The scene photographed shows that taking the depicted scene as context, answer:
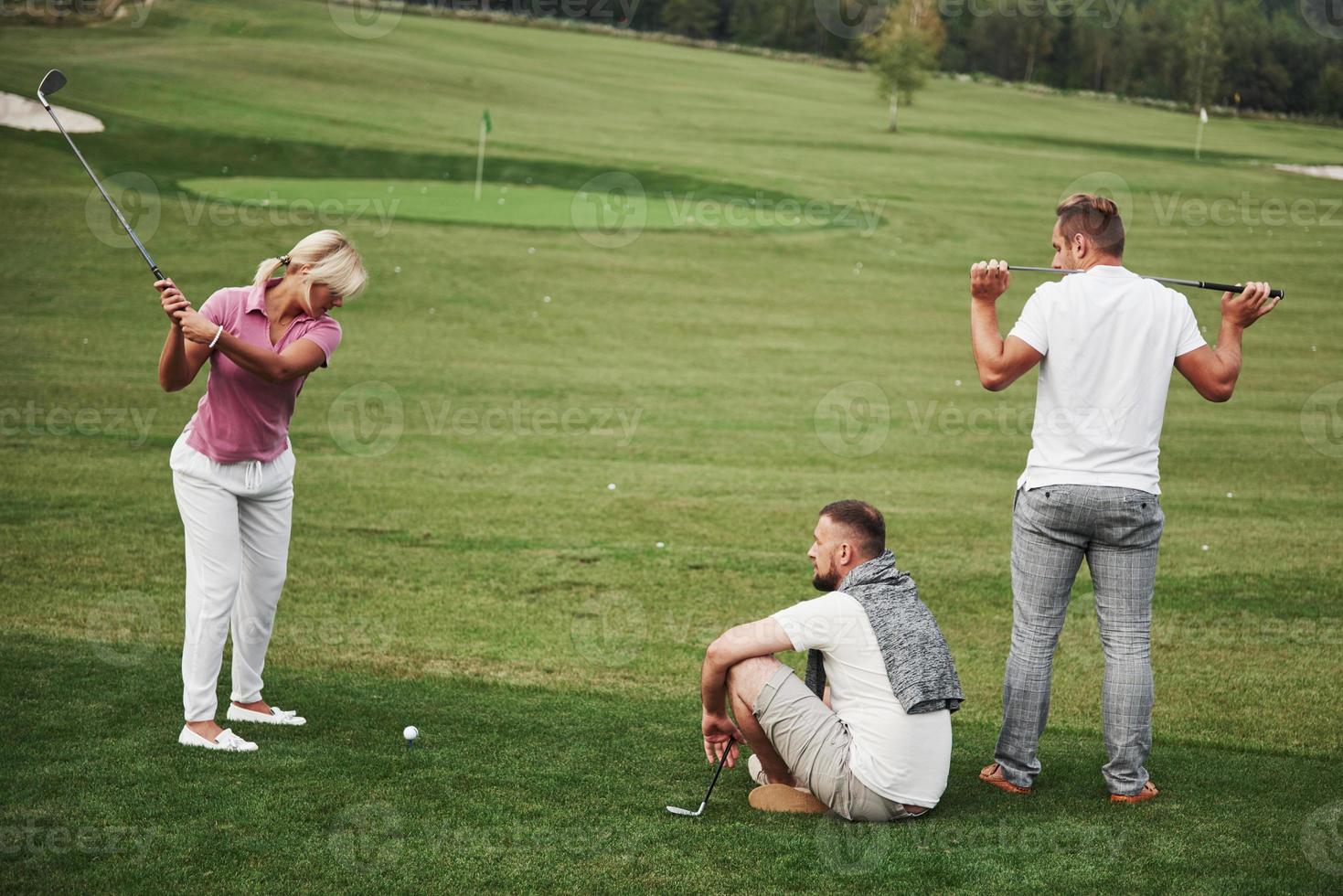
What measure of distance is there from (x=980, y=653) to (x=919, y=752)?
3155 mm

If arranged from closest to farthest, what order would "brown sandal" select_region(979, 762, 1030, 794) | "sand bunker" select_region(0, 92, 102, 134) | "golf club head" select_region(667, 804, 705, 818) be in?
"golf club head" select_region(667, 804, 705, 818)
"brown sandal" select_region(979, 762, 1030, 794)
"sand bunker" select_region(0, 92, 102, 134)

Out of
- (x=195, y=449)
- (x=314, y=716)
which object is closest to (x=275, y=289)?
(x=195, y=449)

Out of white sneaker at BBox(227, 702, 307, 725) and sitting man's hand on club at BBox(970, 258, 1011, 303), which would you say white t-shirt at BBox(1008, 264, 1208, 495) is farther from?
white sneaker at BBox(227, 702, 307, 725)

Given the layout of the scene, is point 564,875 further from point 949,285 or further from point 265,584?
point 949,285

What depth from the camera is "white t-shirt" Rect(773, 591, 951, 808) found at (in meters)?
4.88

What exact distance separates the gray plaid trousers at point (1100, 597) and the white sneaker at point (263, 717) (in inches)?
131

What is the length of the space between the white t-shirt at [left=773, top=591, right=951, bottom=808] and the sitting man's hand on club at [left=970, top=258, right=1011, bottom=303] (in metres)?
1.34

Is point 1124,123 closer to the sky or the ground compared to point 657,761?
closer to the sky

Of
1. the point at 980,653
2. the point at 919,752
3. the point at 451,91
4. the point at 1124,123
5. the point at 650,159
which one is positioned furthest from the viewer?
the point at 1124,123

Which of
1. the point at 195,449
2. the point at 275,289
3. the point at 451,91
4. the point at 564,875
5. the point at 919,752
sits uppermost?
the point at 451,91

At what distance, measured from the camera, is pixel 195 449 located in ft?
18.2

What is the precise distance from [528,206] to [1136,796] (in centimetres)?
2322

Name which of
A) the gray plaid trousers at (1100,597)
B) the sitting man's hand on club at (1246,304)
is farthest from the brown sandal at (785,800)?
the sitting man's hand on club at (1246,304)

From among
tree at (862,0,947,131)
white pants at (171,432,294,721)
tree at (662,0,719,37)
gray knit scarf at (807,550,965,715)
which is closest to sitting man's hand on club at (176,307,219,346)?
white pants at (171,432,294,721)
